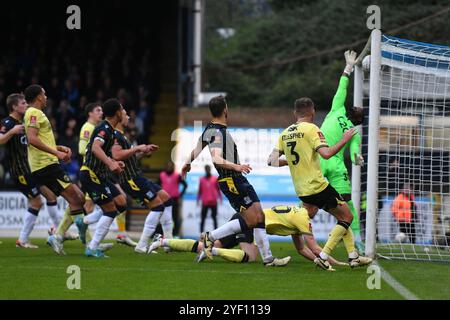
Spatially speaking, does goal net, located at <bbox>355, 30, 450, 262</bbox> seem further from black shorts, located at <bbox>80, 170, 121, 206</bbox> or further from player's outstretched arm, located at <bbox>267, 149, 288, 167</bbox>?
black shorts, located at <bbox>80, 170, 121, 206</bbox>

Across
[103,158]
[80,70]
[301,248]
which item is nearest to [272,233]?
[301,248]

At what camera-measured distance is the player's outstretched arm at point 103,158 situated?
12.1m

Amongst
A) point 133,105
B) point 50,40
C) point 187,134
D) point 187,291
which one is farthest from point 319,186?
Answer: point 50,40

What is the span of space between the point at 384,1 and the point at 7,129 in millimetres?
20654

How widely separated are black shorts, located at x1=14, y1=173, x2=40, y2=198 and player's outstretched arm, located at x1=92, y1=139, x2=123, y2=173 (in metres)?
2.56

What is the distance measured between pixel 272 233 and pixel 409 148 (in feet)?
15.8

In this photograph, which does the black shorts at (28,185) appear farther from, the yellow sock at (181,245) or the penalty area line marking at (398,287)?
the penalty area line marking at (398,287)

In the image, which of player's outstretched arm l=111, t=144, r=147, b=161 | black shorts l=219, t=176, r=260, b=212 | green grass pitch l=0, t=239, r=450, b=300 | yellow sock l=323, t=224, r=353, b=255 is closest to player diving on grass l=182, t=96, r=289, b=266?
black shorts l=219, t=176, r=260, b=212

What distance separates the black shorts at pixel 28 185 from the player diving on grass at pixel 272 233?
2.98 meters

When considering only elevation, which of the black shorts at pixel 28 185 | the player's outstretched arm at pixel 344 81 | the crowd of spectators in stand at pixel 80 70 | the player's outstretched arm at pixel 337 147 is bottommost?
the black shorts at pixel 28 185

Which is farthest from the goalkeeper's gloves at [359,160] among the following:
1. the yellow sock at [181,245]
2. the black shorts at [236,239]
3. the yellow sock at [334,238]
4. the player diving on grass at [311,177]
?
the yellow sock at [181,245]

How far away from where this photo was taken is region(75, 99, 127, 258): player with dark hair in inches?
494

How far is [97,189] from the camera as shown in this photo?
1291cm
